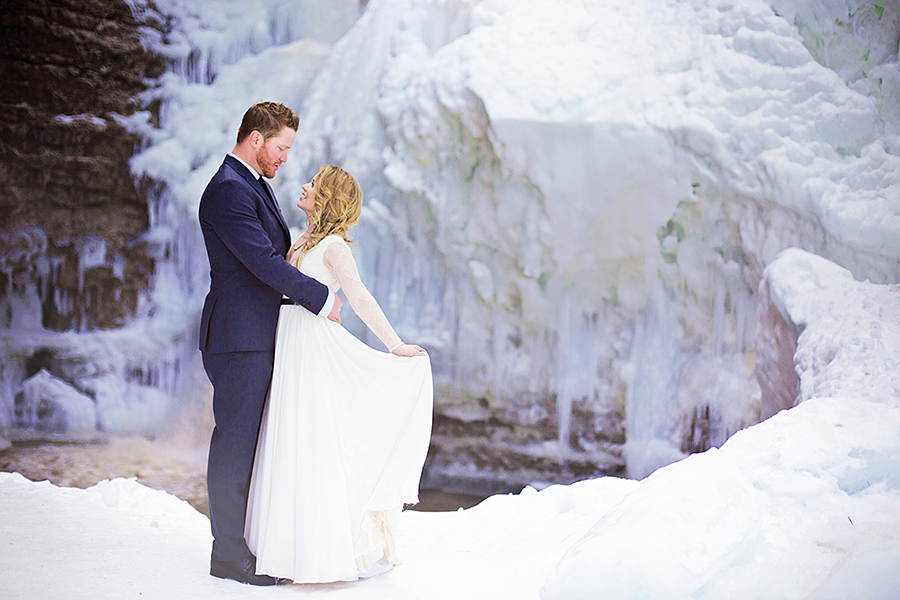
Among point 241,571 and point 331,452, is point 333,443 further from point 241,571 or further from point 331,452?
point 241,571

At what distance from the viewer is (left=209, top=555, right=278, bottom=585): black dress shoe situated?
219cm

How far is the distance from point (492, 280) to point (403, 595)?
380 centimetres

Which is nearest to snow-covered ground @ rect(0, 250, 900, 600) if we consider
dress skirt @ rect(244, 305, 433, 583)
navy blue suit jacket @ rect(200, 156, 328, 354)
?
dress skirt @ rect(244, 305, 433, 583)

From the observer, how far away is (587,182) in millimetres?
5078

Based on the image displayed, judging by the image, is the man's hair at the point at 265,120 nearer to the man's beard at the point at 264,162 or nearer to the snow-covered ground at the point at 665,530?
the man's beard at the point at 264,162

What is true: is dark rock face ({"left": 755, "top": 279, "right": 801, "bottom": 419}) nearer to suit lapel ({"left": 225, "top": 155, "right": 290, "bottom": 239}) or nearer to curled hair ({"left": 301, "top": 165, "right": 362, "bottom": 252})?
curled hair ({"left": 301, "top": 165, "right": 362, "bottom": 252})

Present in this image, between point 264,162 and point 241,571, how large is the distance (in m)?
1.33

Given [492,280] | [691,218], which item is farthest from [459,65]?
[691,218]

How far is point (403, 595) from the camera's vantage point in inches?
82.7

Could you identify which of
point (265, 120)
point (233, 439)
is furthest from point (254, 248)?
point (233, 439)

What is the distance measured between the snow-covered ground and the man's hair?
145 cm

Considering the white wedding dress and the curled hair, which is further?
the curled hair

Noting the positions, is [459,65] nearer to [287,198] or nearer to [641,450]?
[287,198]

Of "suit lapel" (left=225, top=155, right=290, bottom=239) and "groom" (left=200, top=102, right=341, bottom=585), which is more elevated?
"suit lapel" (left=225, top=155, right=290, bottom=239)
